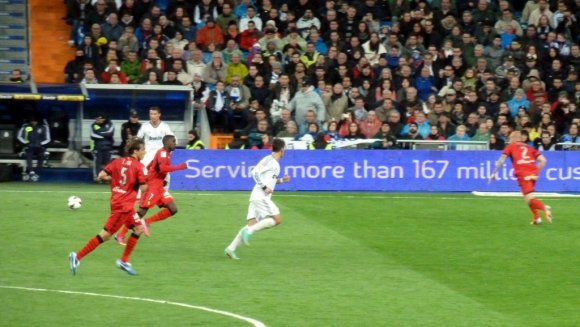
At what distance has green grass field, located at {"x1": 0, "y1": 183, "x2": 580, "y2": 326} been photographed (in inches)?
567

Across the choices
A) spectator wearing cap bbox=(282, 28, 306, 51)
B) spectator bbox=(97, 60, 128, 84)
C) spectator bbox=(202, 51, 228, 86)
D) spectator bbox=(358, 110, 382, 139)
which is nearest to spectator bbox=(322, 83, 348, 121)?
spectator bbox=(358, 110, 382, 139)

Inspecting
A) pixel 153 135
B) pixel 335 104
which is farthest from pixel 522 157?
pixel 335 104

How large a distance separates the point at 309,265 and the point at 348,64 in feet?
45.7

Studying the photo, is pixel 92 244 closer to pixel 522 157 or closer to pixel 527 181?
pixel 527 181

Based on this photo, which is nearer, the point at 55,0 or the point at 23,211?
the point at 23,211

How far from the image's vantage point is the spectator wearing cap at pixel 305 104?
2981 cm

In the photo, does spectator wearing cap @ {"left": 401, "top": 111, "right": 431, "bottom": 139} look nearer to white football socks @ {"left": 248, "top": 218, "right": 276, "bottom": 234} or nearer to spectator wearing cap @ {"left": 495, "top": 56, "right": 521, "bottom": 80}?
spectator wearing cap @ {"left": 495, "top": 56, "right": 521, "bottom": 80}

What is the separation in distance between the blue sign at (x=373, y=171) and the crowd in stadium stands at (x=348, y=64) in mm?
797

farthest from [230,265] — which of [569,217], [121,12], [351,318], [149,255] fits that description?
[121,12]

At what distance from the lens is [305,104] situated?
1173 inches

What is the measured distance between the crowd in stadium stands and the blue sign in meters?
0.80

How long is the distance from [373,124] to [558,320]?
51.2ft

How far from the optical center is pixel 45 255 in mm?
18422

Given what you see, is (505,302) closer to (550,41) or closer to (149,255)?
(149,255)
